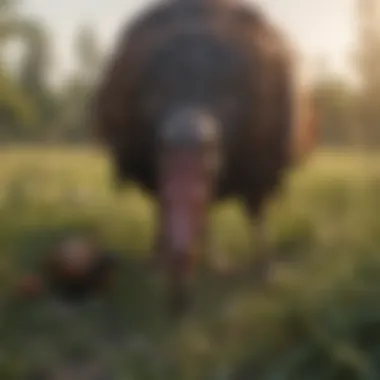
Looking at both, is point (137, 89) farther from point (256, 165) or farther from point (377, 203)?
point (377, 203)

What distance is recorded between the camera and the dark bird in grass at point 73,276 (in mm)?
2672

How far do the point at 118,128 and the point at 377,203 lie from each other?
2.53 ft

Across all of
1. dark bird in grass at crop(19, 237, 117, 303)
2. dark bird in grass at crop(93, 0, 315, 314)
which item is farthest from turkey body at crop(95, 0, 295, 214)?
dark bird in grass at crop(19, 237, 117, 303)

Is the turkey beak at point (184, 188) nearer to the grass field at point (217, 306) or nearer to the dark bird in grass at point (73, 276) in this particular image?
the grass field at point (217, 306)

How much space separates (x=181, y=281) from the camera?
2.42 m

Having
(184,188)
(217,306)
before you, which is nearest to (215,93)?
(184,188)

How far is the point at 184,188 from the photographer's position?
2.29m

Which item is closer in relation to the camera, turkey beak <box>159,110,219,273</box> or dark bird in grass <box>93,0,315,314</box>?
turkey beak <box>159,110,219,273</box>

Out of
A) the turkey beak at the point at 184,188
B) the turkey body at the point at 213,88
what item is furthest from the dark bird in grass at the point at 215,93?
the turkey beak at the point at 184,188

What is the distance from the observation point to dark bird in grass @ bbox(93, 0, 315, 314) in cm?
265

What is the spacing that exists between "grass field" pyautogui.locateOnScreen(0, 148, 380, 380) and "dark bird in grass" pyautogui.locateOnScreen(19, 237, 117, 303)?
0.05 meters

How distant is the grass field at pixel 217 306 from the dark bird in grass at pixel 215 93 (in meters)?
0.17

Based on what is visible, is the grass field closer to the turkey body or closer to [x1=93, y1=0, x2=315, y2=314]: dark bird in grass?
[x1=93, y1=0, x2=315, y2=314]: dark bird in grass

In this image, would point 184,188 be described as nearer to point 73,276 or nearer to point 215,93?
point 215,93
